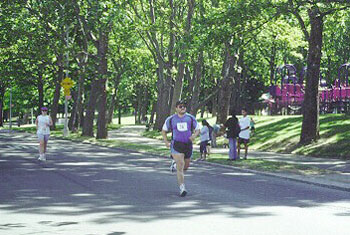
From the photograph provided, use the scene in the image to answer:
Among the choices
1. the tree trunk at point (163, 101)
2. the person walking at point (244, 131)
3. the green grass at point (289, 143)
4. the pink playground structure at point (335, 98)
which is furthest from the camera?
the tree trunk at point (163, 101)

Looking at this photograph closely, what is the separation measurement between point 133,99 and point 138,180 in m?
71.9

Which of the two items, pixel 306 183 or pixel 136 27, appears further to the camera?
pixel 136 27

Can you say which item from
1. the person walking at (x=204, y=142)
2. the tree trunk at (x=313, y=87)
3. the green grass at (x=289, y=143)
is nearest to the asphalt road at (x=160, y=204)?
the green grass at (x=289, y=143)

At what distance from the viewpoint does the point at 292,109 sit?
4434 cm

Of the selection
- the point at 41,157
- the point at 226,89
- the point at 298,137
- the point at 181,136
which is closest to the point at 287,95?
the point at 226,89

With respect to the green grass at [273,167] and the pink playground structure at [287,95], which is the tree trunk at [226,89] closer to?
the pink playground structure at [287,95]

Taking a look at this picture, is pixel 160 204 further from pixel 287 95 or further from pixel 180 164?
pixel 287 95

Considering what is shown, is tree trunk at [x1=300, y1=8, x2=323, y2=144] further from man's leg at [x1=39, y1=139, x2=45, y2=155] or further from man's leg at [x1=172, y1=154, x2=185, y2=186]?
man's leg at [x1=172, y1=154, x2=185, y2=186]

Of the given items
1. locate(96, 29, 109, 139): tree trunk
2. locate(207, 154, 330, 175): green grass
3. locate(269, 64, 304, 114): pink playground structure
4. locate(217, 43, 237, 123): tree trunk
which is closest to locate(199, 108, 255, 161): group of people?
locate(207, 154, 330, 175): green grass

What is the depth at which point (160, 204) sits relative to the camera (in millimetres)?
10266

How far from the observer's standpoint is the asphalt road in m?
8.20

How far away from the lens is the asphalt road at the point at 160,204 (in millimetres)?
8195

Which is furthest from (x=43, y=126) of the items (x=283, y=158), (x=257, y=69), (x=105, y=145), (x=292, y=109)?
(x=257, y=69)

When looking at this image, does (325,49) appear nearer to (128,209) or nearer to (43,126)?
(43,126)
